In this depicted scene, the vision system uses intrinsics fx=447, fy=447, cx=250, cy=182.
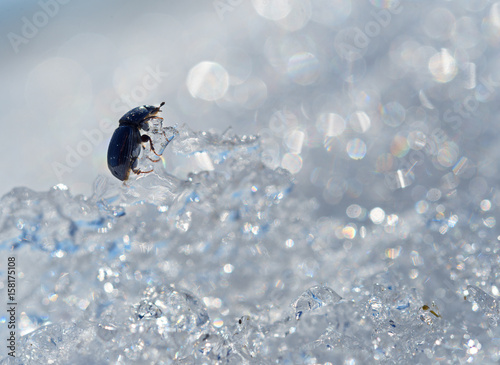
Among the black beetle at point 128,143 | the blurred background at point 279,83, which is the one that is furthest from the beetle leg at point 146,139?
the blurred background at point 279,83

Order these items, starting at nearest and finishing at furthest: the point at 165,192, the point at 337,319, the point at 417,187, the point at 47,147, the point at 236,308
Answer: the point at 337,319 < the point at 236,308 < the point at 165,192 < the point at 417,187 < the point at 47,147

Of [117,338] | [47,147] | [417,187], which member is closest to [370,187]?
[417,187]

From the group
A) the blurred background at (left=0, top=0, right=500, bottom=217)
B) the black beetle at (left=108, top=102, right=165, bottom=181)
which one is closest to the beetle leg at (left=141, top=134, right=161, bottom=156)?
the black beetle at (left=108, top=102, right=165, bottom=181)

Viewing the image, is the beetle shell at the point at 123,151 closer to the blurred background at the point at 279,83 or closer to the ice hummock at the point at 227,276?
the ice hummock at the point at 227,276

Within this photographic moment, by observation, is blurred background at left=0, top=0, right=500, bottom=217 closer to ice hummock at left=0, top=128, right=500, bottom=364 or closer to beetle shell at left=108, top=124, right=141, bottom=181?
ice hummock at left=0, top=128, right=500, bottom=364

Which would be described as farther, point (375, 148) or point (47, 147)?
point (47, 147)

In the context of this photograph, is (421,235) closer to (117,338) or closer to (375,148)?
(375,148)
